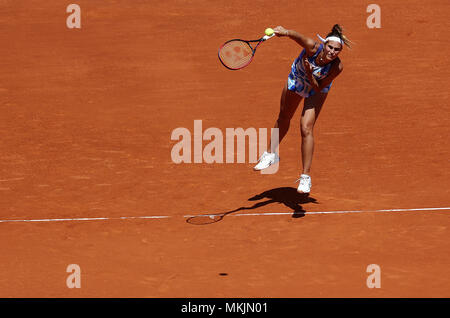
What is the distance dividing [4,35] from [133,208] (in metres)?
8.80

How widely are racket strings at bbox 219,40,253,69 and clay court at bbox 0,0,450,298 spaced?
5.01 ft

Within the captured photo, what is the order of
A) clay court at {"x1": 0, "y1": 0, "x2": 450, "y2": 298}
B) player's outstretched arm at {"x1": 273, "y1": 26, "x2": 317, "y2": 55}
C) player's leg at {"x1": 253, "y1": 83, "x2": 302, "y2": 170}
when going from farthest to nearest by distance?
player's leg at {"x1": 253, "y1": 83, "x2": 302, "y2": 170}
player's outstretched arm at {"x1": 273, "y1": 26, "x2": 317, "y2": 55}
clay court at {"x1": 0, "y1": 0, "x2": 450, "y2": 298}

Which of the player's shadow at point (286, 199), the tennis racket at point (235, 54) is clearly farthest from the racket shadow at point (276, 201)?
the tennis racket at point (235, 54)

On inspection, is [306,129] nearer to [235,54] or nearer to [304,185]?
[304,185]

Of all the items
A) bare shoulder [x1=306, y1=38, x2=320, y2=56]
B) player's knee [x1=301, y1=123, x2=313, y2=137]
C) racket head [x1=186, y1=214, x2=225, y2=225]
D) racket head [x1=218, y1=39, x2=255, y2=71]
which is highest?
racket head [x1=218, y1=39, x2=255, y2=71]

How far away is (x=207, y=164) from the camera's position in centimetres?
994

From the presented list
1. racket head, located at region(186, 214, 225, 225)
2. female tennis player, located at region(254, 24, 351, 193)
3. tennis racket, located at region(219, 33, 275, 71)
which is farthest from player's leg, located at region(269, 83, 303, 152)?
racket head, located at region(186, 214, 225, 225)

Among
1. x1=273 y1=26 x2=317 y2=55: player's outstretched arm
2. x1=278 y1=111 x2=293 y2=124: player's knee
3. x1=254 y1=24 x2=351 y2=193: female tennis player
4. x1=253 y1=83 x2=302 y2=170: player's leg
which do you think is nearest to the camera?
x1=273 y1=26 x2=317 y2=55: player's outstretched arm

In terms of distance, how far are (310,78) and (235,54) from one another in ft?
3.17

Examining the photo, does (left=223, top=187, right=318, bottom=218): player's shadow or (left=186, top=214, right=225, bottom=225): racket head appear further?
(left=223, top=187, right=318, bottom=218): player's shadow

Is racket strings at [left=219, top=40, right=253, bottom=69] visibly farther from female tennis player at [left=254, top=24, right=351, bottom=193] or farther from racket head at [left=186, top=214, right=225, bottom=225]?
racket head at [left=186, top=214, right=225, bottom=225]

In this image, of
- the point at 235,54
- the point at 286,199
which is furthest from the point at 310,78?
the point at 286,199

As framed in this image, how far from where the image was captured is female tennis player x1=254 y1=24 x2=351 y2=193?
7840 millimetres

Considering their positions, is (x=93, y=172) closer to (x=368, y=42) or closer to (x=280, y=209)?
(x=280, y=209)
